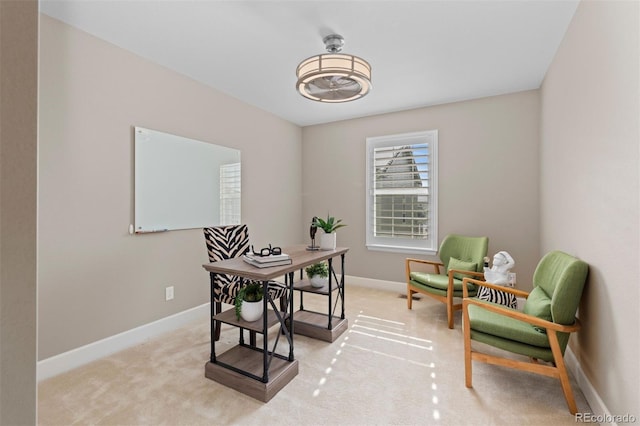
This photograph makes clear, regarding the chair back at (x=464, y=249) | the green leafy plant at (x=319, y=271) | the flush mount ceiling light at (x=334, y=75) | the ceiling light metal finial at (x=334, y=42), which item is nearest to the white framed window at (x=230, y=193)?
the green leafy plant at (x=319, y=271)

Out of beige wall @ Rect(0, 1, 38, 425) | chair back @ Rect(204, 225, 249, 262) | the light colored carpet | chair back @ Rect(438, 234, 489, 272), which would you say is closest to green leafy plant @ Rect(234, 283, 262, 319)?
the light colored carpet

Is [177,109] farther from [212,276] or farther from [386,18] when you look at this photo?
[386,18]

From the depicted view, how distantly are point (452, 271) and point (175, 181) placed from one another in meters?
2.91

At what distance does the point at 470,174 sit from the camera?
3.66 meters

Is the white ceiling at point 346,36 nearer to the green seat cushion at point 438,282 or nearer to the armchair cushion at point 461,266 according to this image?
the armchair cushion at point 461,266

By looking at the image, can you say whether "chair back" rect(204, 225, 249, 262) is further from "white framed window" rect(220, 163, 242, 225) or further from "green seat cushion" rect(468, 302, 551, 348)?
"green seat cushion" rect(468, 302, 551, 348)

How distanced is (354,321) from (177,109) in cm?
285

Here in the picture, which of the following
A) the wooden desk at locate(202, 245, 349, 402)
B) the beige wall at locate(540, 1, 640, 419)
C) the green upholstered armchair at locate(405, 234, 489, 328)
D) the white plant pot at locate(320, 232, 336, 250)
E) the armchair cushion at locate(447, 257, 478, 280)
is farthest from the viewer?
the armchair cushion at locate(447, 257, 478, 280)

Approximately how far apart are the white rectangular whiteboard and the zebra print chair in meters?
0.53

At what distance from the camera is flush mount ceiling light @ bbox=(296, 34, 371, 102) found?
1.94 metres

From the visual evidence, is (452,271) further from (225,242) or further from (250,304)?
(225,242)

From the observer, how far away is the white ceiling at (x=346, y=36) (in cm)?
198

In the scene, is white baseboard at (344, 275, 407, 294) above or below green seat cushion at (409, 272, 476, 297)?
below

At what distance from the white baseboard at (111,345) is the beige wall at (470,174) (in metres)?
2.44
